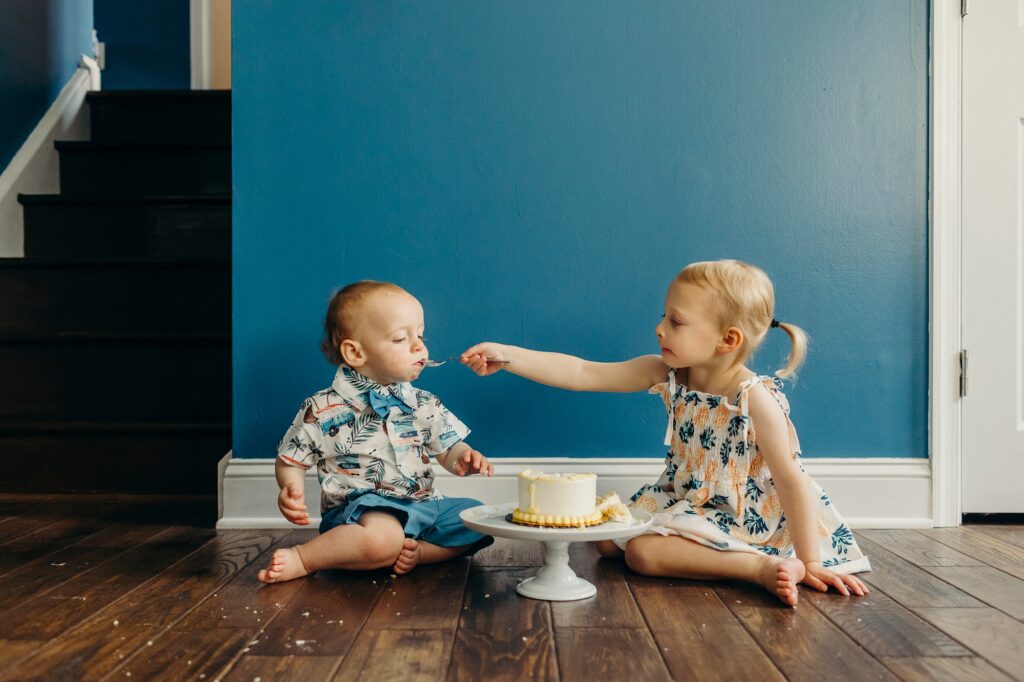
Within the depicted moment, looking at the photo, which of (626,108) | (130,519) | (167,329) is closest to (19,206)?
(167,329)

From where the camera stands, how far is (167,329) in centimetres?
272

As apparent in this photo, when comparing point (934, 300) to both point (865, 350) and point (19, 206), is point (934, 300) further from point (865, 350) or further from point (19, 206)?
point (19, 206)

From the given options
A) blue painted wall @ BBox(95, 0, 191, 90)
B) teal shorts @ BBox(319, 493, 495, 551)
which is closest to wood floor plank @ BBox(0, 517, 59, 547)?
teal shorts @ BBox(319, 493, 495, 551)

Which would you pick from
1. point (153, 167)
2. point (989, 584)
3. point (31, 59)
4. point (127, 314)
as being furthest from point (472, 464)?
point (31, 59)

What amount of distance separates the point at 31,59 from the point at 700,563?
2.95m

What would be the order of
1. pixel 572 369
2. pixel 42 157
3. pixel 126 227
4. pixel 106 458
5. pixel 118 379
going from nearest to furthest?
pixel 572 369, pixel 106 458, pixel 118 379, pixel 126 227, pixel 42 157

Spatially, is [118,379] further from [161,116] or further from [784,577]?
[784,577]

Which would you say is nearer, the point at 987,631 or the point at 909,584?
the point at 987,631

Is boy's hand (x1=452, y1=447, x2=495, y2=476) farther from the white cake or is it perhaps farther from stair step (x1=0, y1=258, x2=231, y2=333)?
stair step (x1=0, y1=258, x2=231, y2=333)

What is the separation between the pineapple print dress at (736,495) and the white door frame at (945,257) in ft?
1.68

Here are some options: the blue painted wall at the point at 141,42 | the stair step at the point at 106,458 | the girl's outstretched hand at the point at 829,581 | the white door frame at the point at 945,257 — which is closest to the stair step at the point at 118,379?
the stair step at the point at 106,458

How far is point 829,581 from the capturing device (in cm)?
152

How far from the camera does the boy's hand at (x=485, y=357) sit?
1.84 m

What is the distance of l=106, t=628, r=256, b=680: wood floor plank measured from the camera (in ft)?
3.61
